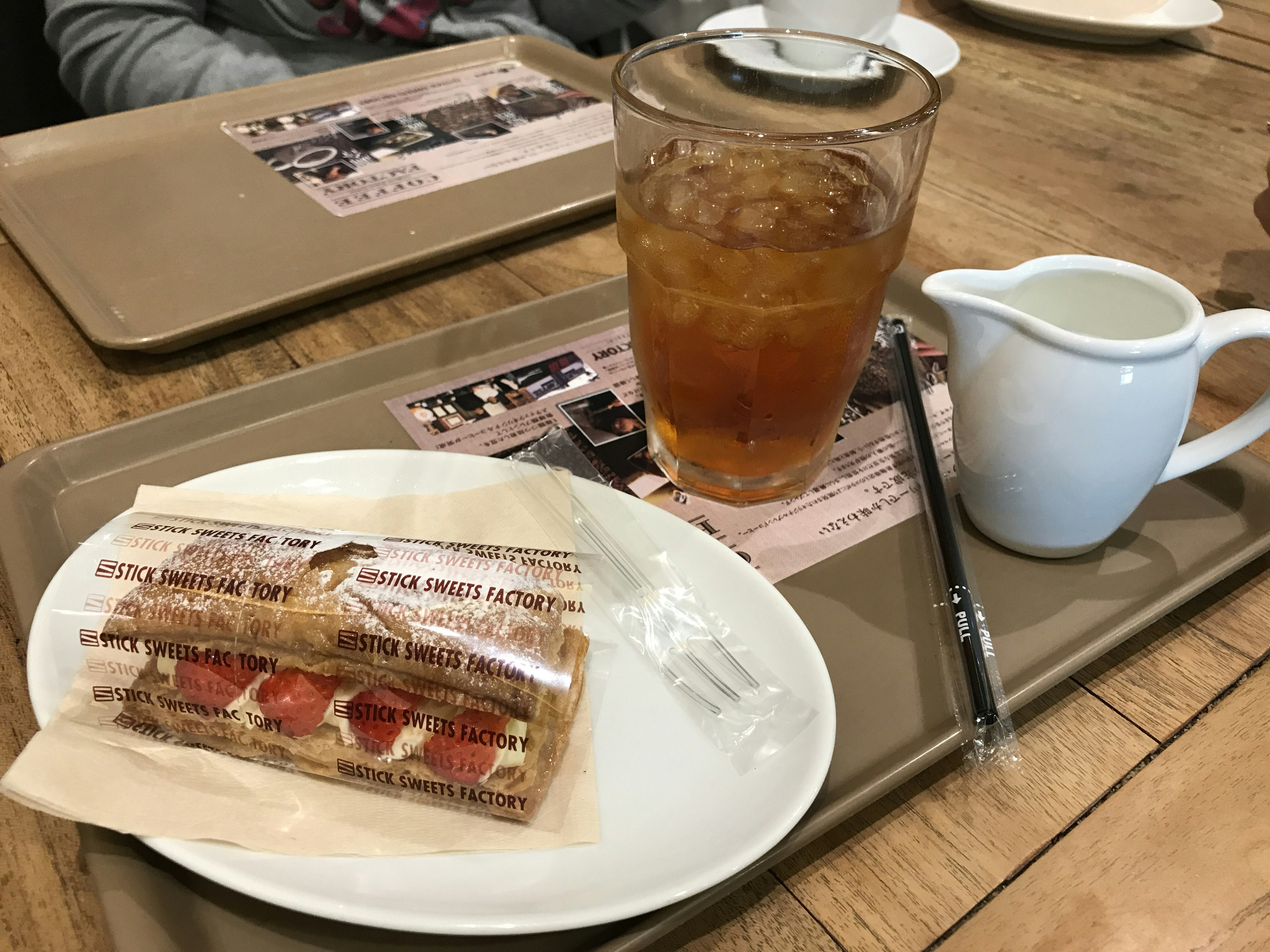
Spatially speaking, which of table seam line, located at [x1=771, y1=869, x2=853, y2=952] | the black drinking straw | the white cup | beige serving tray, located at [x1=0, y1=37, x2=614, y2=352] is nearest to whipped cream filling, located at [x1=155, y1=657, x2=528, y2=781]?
table seam line, located at [x1=771, y1=869, x2=853, y2=952]

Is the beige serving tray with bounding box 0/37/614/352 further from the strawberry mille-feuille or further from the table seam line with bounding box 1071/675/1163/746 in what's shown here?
the table seam line with bounding box 1071/675/1163/746

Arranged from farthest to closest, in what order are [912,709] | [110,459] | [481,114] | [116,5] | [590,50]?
[590,50] < [116,5] < [481,114] < [110,459] < [912,709]

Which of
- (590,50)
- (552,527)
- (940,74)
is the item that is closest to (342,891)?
(552,527)

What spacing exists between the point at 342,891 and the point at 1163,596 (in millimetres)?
496

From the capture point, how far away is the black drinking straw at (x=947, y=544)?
0.49 metres

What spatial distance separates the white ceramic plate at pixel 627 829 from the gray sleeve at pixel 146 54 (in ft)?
3.78

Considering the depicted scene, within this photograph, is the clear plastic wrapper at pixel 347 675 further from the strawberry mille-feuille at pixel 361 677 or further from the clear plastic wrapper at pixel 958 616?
the clear plastic wrapper at pixel 958 616

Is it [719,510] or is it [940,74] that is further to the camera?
[940,74]

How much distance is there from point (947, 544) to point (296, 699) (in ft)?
1.32

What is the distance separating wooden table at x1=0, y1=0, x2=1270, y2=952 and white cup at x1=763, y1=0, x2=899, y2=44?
293mm

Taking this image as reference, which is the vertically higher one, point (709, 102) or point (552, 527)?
point (709, 102)

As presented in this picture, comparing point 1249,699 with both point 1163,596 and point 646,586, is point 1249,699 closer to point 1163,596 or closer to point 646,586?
point 1163,596

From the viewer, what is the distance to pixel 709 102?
Answer: 63 cm

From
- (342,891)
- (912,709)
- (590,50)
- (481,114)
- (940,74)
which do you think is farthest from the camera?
(590,50)
